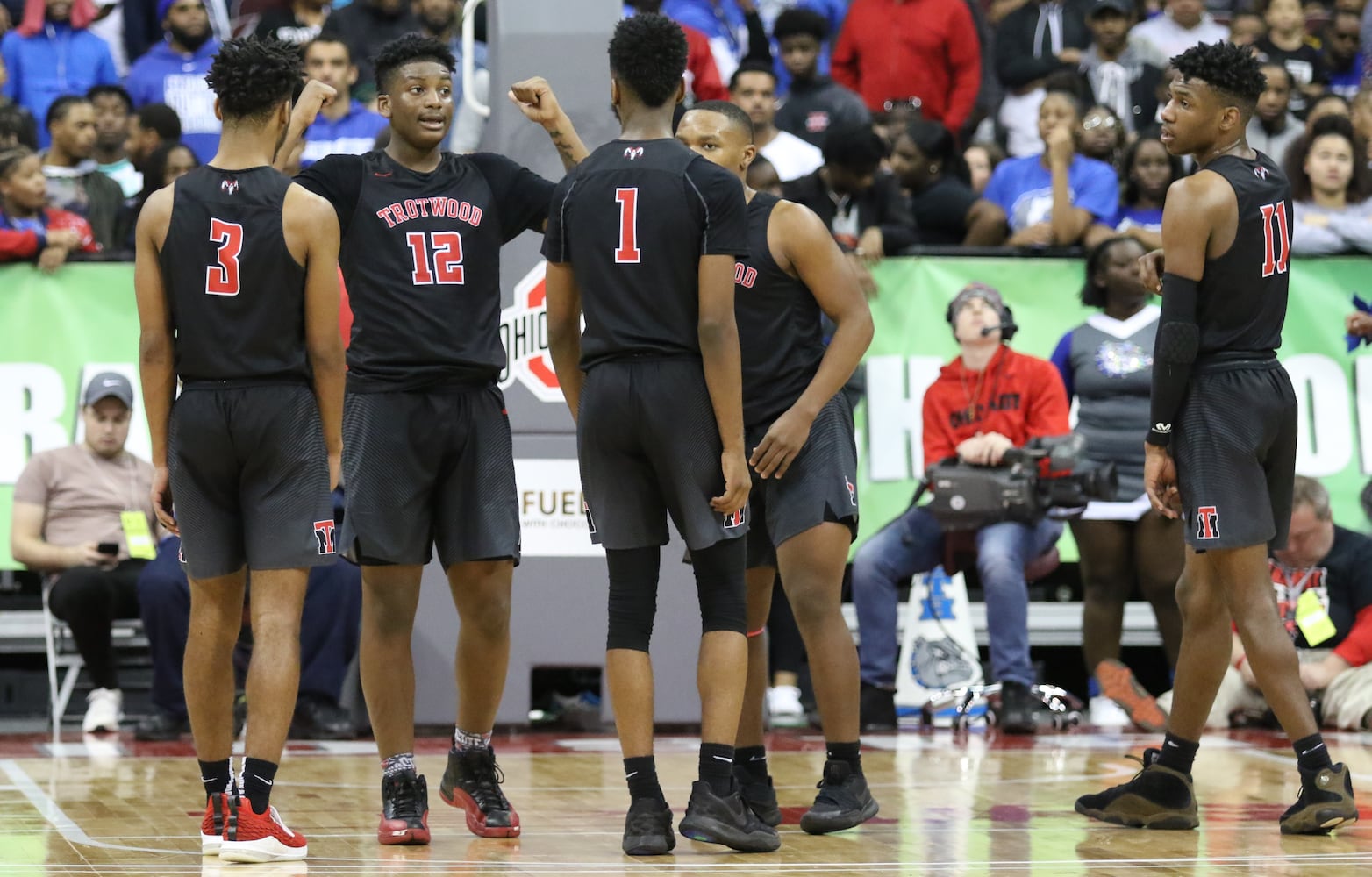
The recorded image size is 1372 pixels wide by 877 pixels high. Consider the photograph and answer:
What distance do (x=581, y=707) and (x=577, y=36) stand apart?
3.14 m

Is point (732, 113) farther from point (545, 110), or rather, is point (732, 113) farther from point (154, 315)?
point (154, 315)

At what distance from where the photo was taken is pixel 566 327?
19.0 feet

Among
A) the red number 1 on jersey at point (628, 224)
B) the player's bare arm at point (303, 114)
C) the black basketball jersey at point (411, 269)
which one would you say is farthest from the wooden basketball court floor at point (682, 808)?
the player's bare arm at point (303, 114)

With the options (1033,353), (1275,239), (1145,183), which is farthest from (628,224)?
(1145,183)

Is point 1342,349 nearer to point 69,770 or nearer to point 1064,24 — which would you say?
point 1064,24

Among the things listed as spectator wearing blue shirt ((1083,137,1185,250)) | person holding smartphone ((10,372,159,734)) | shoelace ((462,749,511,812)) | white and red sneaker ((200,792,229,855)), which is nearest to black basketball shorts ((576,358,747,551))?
shoelace ((462,749,511,812))

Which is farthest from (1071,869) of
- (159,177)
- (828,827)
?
(159,177)

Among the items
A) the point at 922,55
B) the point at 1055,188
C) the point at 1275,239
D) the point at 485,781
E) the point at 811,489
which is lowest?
the point at 485,781

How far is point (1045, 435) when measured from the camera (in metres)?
9.28

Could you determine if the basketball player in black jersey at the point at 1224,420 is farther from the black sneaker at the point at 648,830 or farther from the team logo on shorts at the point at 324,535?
the team logo on shorts at the point at 324,535

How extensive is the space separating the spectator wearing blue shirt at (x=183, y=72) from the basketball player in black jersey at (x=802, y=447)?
23.1 feet

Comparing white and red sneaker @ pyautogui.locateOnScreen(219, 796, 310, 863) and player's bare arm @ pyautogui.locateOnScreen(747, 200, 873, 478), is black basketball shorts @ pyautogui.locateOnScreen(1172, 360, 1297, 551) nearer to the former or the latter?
player's bare arm @ pyautogui.locateOnScreen(747, 200, 873, 478)

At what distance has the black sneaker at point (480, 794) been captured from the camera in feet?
19.5

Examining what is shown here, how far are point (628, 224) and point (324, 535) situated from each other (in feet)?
4.07
